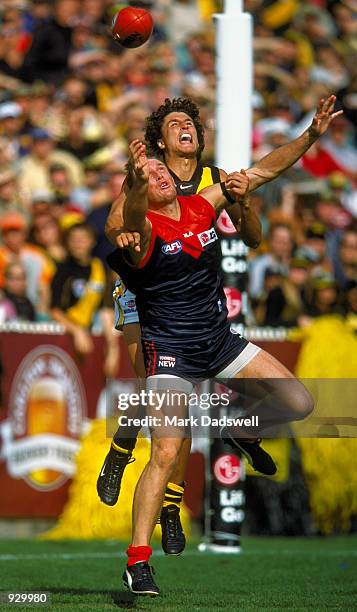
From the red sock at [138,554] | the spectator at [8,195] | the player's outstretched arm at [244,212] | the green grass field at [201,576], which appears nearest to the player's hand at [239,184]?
the player's outstretched arm at [244,212]

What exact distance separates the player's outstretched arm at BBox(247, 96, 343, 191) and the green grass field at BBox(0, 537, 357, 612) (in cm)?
247

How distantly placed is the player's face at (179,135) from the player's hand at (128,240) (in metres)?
1.11

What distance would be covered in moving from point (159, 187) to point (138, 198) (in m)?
0.57

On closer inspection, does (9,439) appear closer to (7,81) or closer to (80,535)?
(80,535)

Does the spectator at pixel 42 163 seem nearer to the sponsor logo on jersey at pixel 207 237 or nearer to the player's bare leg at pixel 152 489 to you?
the sponsor logo on jersey at pixel 207 237

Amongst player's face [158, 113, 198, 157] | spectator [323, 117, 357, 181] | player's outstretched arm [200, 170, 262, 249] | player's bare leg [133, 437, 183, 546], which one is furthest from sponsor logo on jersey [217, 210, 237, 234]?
spectator [323, 117, 357, 181]

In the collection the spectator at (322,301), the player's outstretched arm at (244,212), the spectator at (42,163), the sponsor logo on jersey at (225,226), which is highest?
the spectator at (42,163)

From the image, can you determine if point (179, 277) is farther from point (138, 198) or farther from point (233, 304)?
point (233, 304)

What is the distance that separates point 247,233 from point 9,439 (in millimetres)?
5018

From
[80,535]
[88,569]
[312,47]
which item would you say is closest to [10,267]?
[80,535]

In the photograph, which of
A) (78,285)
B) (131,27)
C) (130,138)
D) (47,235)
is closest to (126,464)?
(131,27)

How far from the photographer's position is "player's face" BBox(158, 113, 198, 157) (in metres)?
8.82

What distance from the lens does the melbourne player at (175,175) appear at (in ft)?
28.3

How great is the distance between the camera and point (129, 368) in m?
13.2
